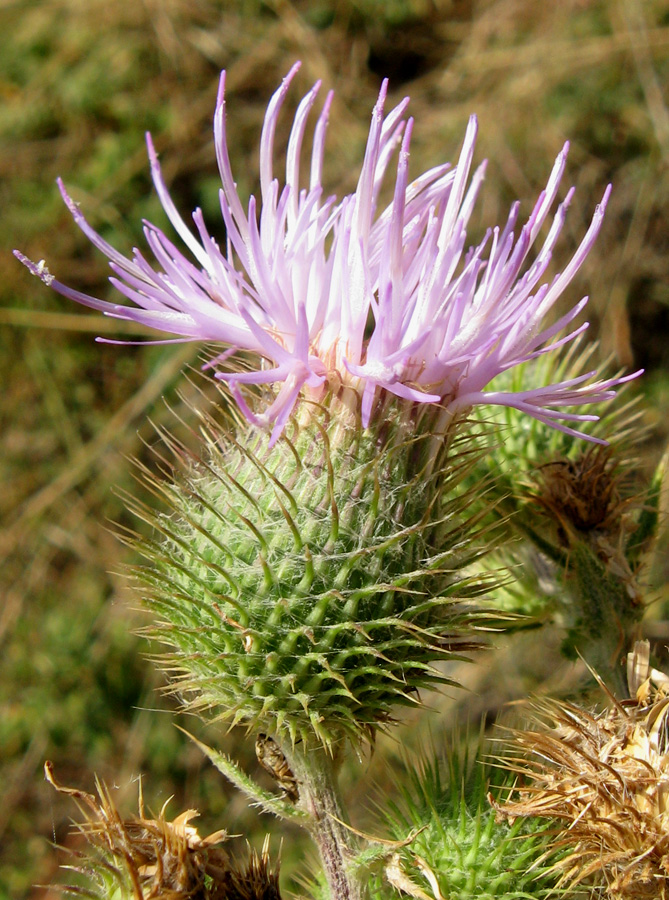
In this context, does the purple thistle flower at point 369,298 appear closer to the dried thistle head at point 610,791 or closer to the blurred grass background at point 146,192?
the dried thistle head at point 610,791

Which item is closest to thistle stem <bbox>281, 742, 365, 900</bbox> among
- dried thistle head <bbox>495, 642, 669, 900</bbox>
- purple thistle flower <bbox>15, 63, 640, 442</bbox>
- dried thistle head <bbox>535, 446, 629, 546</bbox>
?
dried thistle head <bbox>495, 642, 669, 900</bbox>

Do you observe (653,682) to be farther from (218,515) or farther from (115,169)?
(115,169)

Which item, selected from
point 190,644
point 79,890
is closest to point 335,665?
point 190,644

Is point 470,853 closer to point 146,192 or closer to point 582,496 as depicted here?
point 582,496

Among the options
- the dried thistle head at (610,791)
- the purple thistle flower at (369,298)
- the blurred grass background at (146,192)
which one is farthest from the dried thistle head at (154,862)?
the blurred grass background at (146,192)

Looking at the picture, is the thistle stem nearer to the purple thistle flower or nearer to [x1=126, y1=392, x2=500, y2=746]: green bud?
[x1=126, y1=392, x2=500, y2=746]: green bud
